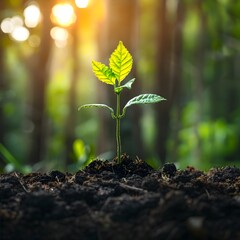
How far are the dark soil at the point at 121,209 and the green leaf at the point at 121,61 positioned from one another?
1.24 feet

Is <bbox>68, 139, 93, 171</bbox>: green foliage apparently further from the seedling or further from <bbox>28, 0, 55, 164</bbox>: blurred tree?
<bbox>28, 0, 55, 164</bbox>: blurred tree

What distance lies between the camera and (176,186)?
1752 millimetres

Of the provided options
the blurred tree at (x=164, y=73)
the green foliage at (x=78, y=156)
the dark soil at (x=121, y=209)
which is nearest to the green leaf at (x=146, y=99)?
the dark soil at (x=121, y=209)

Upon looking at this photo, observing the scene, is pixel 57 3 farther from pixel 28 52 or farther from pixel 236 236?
pixel 236 236

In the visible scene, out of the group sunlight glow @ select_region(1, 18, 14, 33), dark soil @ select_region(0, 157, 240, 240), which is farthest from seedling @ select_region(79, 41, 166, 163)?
sunlight glow @ select_region(1, 18, 14, 33)

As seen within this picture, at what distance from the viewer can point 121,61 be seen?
200 centimetres

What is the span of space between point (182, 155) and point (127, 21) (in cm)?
572

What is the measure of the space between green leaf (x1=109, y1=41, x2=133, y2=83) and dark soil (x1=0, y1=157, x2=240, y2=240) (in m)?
0.38

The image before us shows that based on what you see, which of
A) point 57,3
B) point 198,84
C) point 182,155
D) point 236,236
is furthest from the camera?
point 182,155

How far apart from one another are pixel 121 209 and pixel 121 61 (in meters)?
0.64

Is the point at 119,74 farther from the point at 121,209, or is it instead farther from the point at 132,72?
the point at 132,72

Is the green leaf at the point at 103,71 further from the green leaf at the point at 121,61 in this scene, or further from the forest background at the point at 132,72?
the forest background at the point at 132,72

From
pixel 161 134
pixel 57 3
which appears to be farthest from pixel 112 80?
pixel 161 134

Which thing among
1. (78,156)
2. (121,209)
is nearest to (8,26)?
(78,156)
